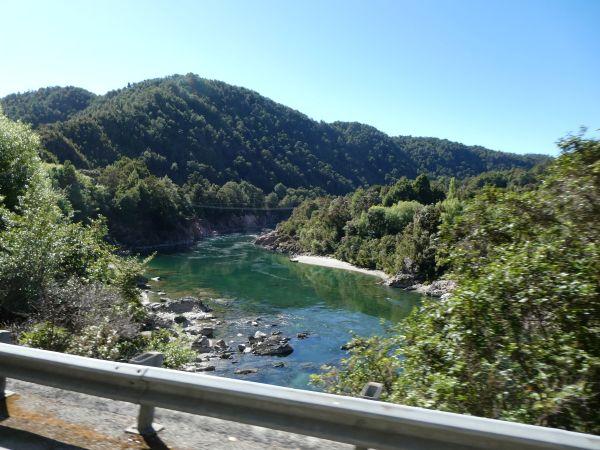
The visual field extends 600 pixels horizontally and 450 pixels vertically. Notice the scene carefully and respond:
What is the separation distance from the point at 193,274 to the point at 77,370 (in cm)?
4719

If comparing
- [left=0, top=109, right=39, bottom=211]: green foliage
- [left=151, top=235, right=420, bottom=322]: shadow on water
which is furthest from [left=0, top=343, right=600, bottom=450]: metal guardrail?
[left=151, top=235, right=420, bottom=322]: shadow on water

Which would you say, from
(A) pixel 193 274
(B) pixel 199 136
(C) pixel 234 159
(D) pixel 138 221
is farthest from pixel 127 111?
(A) pixel 193 274

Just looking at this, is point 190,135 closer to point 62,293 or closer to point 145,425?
point 62,293

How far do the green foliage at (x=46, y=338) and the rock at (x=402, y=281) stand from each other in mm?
46712

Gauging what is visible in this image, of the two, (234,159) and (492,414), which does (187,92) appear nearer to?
(234,159)

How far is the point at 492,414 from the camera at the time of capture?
4195 mm

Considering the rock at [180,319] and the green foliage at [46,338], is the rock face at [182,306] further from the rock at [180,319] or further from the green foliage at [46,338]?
the green foliage at [46,338]

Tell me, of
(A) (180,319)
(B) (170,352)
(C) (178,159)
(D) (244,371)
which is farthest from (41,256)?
(C) (178,159)

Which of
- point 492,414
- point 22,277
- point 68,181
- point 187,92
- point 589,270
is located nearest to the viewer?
point 492,414

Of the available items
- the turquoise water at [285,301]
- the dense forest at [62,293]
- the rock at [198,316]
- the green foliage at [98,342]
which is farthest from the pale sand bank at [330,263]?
the green foliage at [98,342]

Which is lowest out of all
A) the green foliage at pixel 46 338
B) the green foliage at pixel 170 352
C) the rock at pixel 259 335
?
the rock at pixel 259 335

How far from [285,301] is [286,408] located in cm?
3550

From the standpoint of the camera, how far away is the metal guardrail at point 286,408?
273cm

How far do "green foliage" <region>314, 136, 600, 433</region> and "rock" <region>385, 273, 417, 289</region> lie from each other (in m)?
46.2
